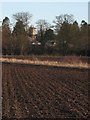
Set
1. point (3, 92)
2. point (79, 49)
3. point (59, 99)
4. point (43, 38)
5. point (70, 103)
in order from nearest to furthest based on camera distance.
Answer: point (70, 103)
point (59, 99)
point (3, 92)
point (79, 49)
point (43, 38)

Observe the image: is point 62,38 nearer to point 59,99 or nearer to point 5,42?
point 5,42

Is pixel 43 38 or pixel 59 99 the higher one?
pixel 43 38

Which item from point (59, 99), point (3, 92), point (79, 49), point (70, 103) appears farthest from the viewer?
point (79, 49)

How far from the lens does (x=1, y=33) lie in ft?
233

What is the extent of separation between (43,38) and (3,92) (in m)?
64.9

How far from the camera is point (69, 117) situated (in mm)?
9297

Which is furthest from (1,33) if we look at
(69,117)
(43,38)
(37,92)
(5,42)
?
(69,117)

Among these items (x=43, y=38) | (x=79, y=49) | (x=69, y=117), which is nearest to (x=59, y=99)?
(x=69, y=117)

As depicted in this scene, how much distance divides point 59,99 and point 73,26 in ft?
208

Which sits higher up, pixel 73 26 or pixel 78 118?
pixel 73 26

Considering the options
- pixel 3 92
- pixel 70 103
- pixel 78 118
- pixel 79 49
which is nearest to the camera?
pixel 78 118

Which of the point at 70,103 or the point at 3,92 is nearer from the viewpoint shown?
the point at 70,103

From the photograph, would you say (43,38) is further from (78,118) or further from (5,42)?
(78,118)

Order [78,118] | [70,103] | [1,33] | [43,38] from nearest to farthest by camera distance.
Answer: [78,118]
[70,103]
[1,33]
[43,38]
